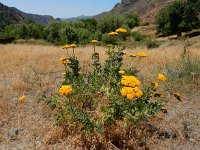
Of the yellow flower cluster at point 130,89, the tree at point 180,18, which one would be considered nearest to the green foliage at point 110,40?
the yellow flower cluster at point 130,89

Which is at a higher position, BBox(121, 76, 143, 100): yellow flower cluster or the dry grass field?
BBox(121, 76, 143, 100): yellow flower cluster

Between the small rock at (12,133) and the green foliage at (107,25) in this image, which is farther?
the green foliage at (107,25)

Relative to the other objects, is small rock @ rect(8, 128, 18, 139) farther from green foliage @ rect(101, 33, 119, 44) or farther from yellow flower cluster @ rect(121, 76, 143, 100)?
green foliage @ rect(101, 33, 119, 44)

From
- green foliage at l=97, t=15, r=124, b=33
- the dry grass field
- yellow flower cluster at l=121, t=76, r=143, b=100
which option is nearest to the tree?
green foliage at l=97, t=15, r=124, b=33

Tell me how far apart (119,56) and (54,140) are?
7.23 feet

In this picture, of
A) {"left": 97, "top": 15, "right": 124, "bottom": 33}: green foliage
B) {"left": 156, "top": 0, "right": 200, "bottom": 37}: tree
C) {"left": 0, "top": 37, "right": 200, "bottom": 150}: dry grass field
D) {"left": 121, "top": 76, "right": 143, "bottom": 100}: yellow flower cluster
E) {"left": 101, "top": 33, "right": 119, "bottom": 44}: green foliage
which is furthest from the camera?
{"left": 97, "top": 15, "right": 124, "bottom": 33}: green foliage

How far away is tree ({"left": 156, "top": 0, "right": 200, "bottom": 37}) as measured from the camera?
164ft

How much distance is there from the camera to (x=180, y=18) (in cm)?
5131

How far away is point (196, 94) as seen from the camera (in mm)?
8672

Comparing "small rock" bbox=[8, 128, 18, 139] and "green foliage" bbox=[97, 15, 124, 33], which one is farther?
"green foliage" bbox=[97, 15, 124, 33]

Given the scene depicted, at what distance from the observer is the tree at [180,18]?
49.9 metres

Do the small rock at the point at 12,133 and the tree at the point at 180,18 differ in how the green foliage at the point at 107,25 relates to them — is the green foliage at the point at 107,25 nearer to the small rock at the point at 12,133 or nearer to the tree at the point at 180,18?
the tree at the point at 180,18

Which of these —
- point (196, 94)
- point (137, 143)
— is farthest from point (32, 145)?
point (196, 94)

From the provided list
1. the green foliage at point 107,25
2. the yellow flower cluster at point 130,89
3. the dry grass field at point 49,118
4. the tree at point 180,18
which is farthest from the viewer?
the green foliage at point 107,25
